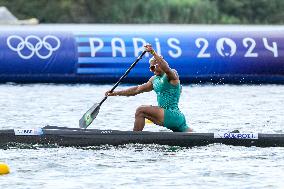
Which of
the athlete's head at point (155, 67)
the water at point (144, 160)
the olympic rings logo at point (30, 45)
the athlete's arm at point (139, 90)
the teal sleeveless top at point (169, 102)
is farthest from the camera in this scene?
the olympic rings logo at point (30, 45)

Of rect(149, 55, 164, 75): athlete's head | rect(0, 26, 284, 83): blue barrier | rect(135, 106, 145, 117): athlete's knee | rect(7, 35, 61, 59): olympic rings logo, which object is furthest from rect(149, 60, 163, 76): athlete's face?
rect(7, 35, 61, 59): olympic rings logo

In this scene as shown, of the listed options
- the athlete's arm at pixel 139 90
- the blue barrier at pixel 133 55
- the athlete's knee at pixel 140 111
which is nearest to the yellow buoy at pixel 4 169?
the athlete's knee at pixel 140 111

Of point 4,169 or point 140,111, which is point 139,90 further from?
point 4,169

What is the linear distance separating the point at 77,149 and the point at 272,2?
65320 mm

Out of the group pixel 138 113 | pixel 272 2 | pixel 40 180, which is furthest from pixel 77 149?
pixel 272 2

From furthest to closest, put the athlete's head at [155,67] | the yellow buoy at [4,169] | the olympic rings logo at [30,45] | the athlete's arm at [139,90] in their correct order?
the olympic rings logo at [30,45] → the athlete's arm at [139,90] → the athlete's head at [155,67] → the yellow buoy at [4,169]

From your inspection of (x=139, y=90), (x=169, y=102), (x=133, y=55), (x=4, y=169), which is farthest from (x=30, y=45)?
(x=4, y=169)

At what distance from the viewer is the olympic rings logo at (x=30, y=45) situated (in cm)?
3325

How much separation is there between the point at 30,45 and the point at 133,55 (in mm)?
2954

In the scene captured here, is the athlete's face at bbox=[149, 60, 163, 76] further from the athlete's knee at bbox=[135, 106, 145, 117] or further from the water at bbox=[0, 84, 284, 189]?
the water at bbox=[0, 84, 284, 189]

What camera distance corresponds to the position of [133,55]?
33.4 metres

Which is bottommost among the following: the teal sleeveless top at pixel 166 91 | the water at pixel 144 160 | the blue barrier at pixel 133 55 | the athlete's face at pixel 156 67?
the water at pixel 144 160

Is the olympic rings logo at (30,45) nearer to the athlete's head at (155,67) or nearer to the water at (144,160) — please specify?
the water at (144,160)

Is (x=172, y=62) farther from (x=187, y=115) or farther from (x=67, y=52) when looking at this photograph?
(x=187, y=115)
